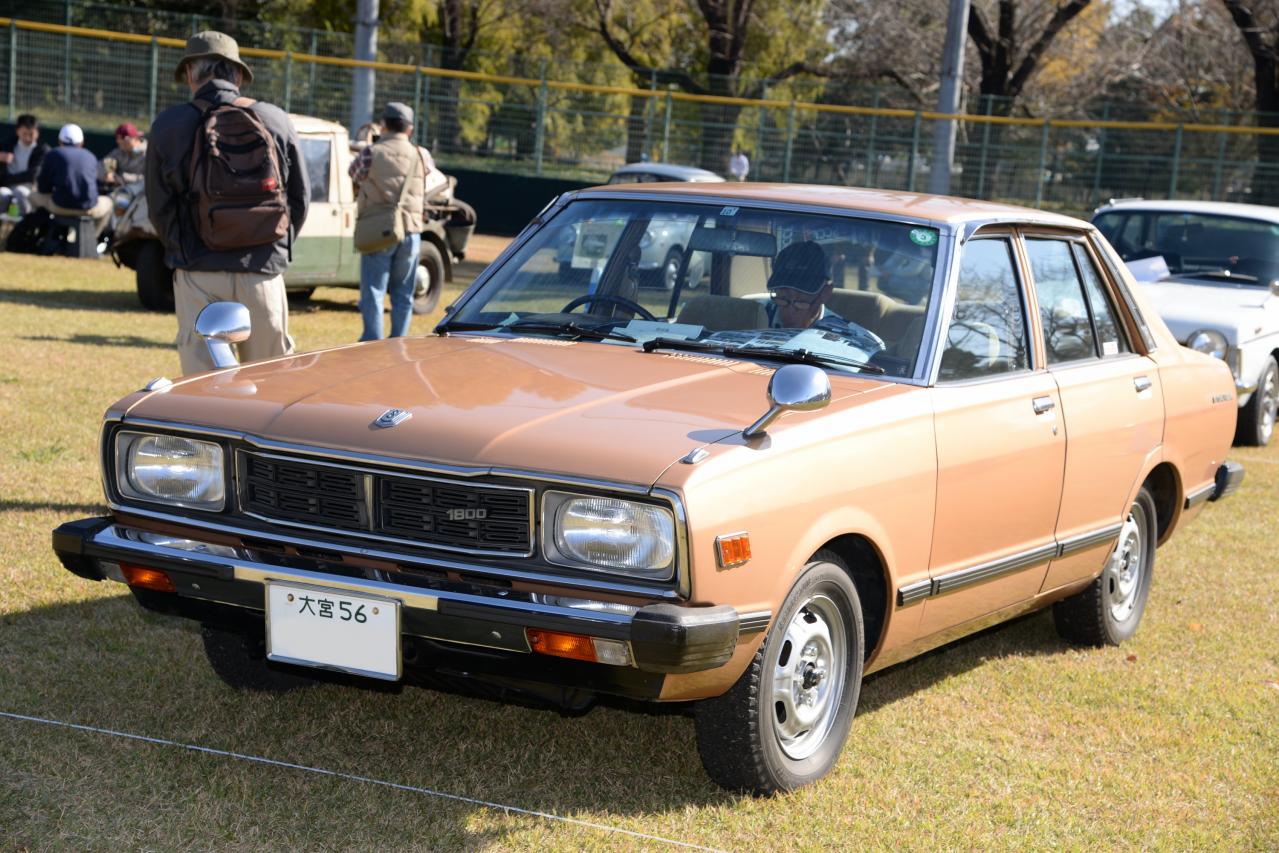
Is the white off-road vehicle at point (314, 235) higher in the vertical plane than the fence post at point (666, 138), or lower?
lower

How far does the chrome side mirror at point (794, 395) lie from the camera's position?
3742 mm

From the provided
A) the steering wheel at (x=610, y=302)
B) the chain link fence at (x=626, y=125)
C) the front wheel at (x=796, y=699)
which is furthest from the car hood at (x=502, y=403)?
the chain link fence at (x=626, y=125)

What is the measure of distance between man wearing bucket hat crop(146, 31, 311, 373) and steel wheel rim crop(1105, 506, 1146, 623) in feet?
11.5

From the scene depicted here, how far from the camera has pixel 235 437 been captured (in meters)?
3.92

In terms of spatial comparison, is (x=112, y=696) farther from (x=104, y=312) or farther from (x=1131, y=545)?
(x=104, y=312)

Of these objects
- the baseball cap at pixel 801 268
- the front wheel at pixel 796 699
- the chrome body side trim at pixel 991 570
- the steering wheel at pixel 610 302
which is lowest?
the front wheel at pixel 796 699

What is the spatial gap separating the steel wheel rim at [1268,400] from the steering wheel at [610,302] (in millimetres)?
7334

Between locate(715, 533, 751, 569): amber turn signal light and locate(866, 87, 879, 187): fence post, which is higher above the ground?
locate(866, 87, 879, 187): fence post

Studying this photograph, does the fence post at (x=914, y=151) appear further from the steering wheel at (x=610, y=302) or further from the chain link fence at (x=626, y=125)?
the steering wheel at (x=610, y=302)

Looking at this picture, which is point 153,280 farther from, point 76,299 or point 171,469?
point 171,469

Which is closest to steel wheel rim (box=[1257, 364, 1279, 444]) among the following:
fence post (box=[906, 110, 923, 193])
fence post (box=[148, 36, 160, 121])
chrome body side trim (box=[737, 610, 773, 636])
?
chrome body side trim (box=[737, 610, 773, 636])

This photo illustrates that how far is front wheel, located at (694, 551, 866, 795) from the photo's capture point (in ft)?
12.7

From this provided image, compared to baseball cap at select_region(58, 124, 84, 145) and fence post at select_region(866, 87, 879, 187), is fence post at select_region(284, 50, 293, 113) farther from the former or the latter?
baseball cap at select_region(58, 124, 84, 145)

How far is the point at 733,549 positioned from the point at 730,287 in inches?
57.9
